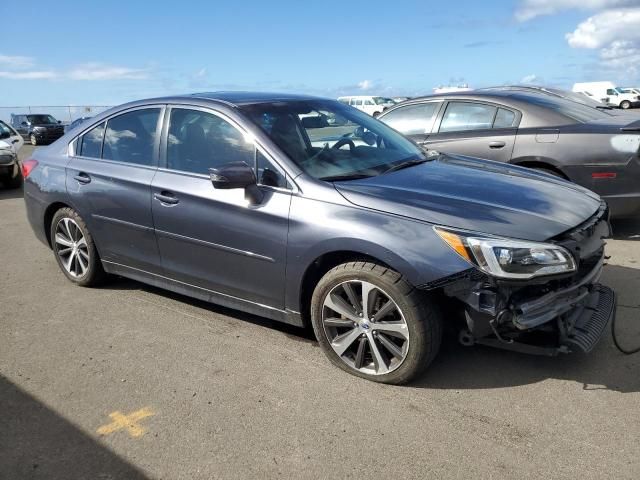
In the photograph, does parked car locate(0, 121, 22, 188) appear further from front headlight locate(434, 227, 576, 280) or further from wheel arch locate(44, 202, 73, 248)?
front headlight locate(434, 227, 576, 280)

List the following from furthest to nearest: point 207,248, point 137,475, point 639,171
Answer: point 639,171, point 207,248, point 137,475

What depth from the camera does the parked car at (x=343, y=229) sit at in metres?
3.02

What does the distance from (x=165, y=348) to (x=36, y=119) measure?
31.3 metres

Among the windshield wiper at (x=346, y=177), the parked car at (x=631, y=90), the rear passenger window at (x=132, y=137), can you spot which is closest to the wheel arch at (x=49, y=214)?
the rear passenger window at (x=132, y=137)

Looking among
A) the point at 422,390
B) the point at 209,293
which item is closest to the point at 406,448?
the point at 422,390

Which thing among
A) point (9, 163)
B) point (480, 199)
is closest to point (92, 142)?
point (480, 199)

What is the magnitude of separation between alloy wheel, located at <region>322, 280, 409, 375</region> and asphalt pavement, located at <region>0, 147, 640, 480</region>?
148 mm

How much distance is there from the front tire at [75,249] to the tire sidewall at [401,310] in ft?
7.93

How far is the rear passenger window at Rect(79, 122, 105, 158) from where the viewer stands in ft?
15.9

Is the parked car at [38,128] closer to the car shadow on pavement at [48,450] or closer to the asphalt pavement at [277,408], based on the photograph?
the asphalt pavement at [277,408]

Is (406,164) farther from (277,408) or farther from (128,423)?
(128,423)

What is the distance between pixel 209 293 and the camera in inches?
161

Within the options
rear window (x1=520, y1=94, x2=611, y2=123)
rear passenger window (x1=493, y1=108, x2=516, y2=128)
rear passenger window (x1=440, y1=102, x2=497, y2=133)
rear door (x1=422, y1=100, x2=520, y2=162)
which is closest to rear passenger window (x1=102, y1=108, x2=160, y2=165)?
rear door (x1=422, y1=100, x2=520, y2=162)

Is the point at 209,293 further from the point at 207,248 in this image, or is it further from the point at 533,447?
the point at 533,447
